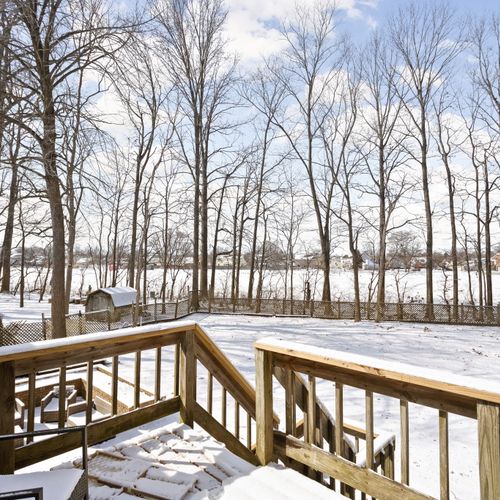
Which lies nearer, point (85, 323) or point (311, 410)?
point (311, 410)

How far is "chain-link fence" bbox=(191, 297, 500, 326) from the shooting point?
46.4 feet

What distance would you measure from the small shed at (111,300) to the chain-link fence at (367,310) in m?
3.55

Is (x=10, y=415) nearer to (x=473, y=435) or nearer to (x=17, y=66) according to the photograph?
(x=473, y=435)

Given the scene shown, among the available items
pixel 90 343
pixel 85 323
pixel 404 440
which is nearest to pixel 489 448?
pixel 404 440

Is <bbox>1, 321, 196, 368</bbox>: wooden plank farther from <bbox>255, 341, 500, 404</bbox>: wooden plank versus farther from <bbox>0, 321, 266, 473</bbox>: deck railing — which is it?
<bbox>255, 341, 500, 404</bbox>: wooden plank

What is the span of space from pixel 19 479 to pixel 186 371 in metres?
1.43

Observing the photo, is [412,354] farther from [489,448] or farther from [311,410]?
[489,448]

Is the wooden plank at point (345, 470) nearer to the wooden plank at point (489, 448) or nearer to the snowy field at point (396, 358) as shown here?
the wooden plank at point (489, 448)

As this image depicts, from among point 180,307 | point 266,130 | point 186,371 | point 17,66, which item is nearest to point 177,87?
point 266,130

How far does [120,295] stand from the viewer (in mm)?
17031

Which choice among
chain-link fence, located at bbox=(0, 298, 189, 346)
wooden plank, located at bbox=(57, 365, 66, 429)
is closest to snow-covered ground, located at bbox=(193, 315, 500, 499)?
chain-link fence, located at bbox=(0, 298, 189, 346)

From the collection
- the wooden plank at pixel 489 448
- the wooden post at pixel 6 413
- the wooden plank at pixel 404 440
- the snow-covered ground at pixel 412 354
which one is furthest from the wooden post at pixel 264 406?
the snow-covered ground at pixel 412 354

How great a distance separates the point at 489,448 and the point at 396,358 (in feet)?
25.8

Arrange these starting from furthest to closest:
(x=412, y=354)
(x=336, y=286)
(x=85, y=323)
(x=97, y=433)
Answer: (x=336, y=286), (x=85, y=323), (x=412, y=354), (x=97, y=433)
